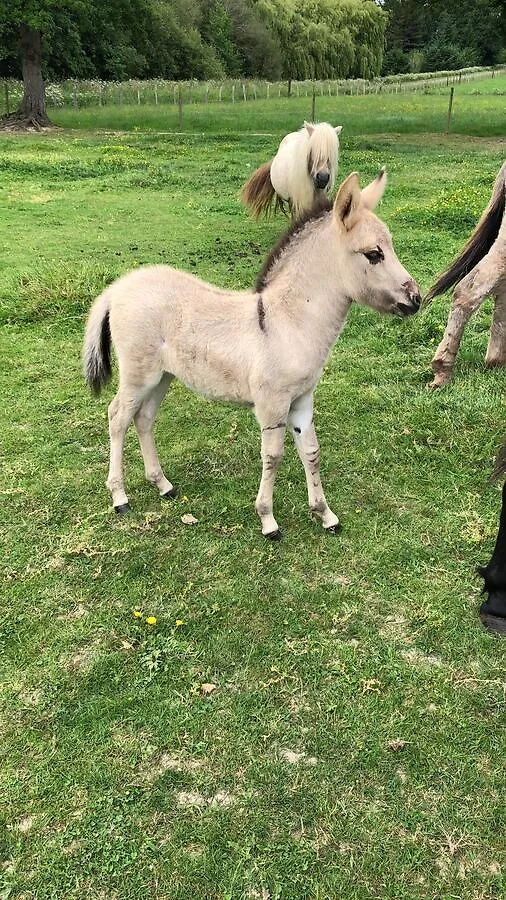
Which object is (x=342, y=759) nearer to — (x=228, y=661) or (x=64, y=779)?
(x=228, y=661)

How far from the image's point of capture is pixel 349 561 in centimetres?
343

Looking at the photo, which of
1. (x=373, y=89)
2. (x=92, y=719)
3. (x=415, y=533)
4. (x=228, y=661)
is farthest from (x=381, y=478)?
(x=373, y=89)

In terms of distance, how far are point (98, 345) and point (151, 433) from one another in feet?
1.97

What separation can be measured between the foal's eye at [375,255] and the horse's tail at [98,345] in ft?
4.94

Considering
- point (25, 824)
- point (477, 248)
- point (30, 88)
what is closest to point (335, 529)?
point (25, 824)

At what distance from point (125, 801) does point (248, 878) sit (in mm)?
500

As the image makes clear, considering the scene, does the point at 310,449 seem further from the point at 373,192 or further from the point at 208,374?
the point at 373,192

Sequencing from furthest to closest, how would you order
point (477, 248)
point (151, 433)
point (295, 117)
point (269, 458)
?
point (295, 117), point (477, 248), point (151, 433), point (269, 458)

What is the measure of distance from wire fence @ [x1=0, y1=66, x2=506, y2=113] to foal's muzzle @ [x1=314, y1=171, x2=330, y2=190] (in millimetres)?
19311

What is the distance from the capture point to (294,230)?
3326mm

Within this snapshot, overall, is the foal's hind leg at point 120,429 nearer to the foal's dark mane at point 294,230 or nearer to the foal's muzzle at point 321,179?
the foal's dark mane at point 294,230

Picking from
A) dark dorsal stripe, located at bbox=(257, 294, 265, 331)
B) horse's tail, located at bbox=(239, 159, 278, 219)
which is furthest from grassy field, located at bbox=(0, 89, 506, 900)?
horse's tail, located at bbox=(239, 159, 278, 219)

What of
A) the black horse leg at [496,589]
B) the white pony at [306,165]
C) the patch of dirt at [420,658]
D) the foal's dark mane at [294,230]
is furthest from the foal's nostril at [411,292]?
the white pony at [306,165]

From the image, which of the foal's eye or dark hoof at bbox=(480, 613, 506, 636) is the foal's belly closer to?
the foal's eye
